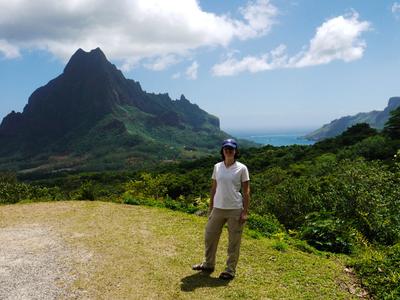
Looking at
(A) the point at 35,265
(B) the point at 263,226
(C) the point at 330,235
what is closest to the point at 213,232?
(A) the point at 35,265

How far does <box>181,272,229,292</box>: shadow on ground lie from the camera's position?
7504 mm

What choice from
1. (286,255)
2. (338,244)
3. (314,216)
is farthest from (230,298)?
(314,216)

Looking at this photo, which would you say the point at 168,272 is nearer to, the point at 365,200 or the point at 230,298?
the point at 230,298

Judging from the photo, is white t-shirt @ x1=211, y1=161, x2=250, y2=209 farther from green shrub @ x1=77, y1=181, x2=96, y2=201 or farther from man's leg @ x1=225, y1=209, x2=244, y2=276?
green shrub @ x1=77, y1=181, x2=96, y2=201

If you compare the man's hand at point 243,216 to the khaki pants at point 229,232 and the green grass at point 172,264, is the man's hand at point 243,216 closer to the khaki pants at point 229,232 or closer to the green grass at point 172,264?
the khaki pants at point 229,232

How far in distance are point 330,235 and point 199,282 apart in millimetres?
4879

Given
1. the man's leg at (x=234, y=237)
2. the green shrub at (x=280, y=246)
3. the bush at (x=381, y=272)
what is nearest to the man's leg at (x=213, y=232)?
the man's leg at (x=234, y=237)

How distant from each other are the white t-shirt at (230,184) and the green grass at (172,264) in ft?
4.99

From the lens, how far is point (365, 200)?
12.2m

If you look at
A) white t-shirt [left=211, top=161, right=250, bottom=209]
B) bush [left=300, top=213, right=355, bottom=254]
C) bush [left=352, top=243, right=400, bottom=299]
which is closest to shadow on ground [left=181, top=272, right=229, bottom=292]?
white t-shirt [left=211, top=161, right=250, bottom=209]

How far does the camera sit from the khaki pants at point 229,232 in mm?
7773

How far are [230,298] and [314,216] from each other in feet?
21.3

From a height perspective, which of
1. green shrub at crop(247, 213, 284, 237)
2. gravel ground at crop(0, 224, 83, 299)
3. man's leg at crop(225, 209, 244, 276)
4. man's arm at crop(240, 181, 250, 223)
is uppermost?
man's arm at crop(240, 181, 250, 223)

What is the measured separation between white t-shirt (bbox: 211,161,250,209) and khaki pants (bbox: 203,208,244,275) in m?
0.14
